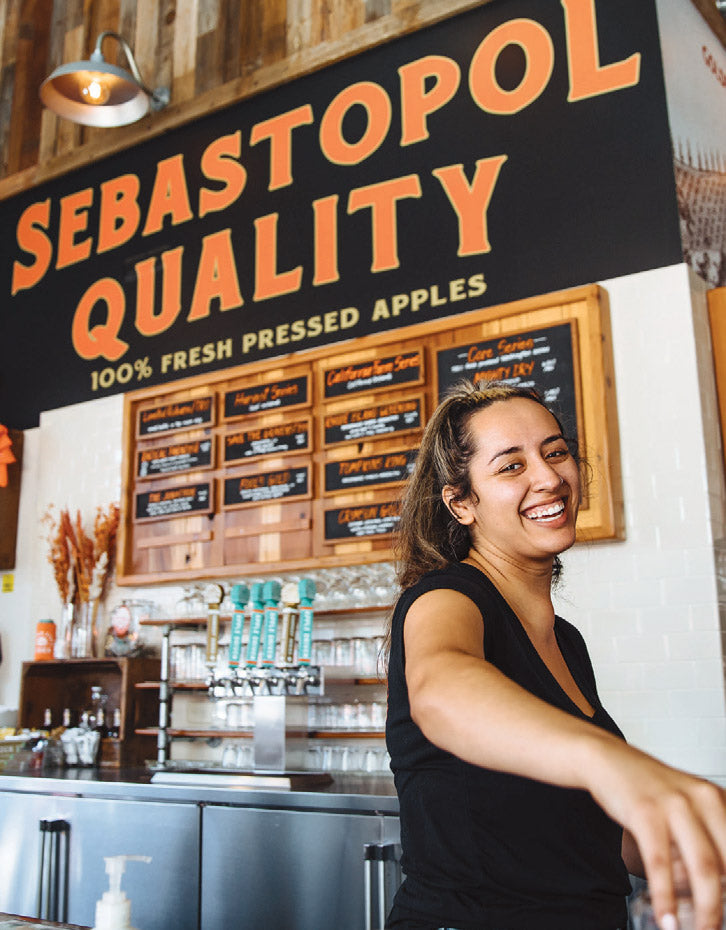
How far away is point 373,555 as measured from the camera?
13.1 feet

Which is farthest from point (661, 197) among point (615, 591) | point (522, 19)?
point (615, 591)

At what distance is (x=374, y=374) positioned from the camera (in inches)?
163

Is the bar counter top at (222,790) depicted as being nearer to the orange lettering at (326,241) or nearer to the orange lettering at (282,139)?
the orange lettering at (326,241)

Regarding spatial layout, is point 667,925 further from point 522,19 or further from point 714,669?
point 522,19

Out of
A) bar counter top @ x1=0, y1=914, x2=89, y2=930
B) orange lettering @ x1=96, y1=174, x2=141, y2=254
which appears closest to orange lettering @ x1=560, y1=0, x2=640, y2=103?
orange lettering @ x1=96, y1=174, x2=141, y2=254

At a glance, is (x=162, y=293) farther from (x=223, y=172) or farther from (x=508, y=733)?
(x=508, y=733)

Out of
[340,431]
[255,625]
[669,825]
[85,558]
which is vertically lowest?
[669,825]

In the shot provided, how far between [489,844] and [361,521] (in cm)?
295

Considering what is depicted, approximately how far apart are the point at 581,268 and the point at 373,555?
1.41 m

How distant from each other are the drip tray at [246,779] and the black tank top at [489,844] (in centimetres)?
214

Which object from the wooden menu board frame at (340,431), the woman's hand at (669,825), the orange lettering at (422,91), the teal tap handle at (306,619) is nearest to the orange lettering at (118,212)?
the wooden menu board frame at (340,431)

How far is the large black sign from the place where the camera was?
386cm

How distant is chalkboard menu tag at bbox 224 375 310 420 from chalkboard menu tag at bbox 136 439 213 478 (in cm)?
21

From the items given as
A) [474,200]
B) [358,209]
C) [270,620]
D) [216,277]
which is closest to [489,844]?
[270,620]
